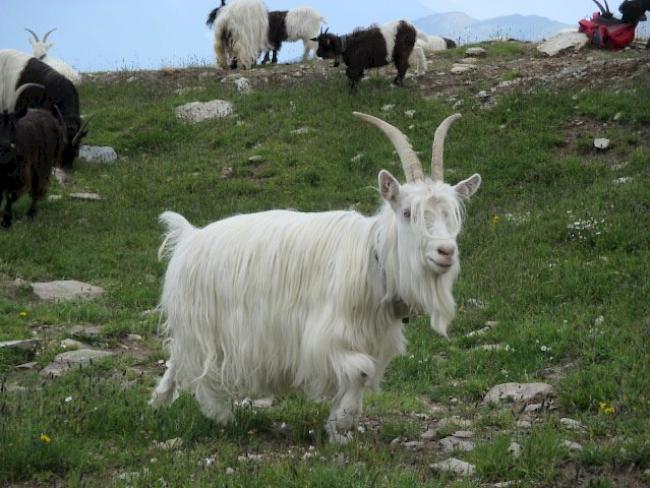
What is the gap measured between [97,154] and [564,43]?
938 cm

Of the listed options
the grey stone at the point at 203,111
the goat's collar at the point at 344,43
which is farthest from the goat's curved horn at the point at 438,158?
the goat's collar at the point at 344,43

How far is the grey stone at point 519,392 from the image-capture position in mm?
7176

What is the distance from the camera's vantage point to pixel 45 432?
5488 mm

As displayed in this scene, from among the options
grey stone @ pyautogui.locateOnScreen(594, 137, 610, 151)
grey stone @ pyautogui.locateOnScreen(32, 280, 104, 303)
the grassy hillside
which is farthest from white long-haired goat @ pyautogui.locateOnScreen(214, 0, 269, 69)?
grey stone @ pyautogui.locateOnScreen(32, 280, 104, 303)

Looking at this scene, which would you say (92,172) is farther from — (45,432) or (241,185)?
(45,432)

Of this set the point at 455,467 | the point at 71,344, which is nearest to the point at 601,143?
the point at 71,344

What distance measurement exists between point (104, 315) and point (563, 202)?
5540 mm

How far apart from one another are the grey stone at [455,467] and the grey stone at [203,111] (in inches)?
521

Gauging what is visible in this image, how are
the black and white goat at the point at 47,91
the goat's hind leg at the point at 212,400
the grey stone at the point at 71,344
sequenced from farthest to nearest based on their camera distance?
the black and white goat at the point at 47,91
the grey stone at the point at 71,344
the goat's hind leg at the point at 212,400

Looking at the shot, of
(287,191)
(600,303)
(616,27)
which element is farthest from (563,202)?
(616,27)

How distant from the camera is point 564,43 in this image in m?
20.3

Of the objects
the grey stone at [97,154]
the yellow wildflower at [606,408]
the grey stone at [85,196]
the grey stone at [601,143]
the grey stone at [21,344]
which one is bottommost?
the yellow wildflower at [606,408]

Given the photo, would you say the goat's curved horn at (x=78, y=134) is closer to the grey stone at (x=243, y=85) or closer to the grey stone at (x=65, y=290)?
the grey stone at (x=243, y=85)

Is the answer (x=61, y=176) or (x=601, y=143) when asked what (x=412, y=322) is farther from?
(x=61, y=176)
